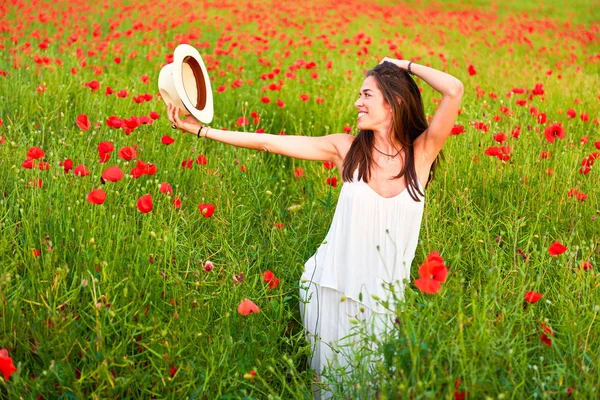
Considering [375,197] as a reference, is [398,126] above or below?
above

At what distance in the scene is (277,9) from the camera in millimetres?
10508

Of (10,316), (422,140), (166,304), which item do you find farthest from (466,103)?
(10,316)

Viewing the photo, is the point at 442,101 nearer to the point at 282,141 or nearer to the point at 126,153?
the point at 282,141

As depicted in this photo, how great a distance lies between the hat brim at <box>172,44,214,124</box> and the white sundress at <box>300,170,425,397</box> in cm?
74

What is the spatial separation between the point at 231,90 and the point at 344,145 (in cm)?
305

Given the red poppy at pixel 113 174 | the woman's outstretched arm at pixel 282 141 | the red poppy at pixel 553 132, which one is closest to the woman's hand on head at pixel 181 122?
the woman's outstretched arm at pixel 282 141

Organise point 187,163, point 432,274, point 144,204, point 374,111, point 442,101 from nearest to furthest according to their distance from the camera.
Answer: point 432,274
point 144,204
point 442,101
point 374,111
point 187,163

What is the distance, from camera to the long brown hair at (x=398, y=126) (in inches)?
108

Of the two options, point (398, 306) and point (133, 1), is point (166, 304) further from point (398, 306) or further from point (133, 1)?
point (133, 1)

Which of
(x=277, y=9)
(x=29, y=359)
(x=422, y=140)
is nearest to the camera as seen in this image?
(x=29, y=359)

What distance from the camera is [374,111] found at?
109 inches

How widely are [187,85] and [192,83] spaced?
2.0 inches

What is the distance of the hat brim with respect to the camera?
2.86 metres

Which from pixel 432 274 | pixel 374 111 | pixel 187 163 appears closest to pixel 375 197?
pixel 374 111
